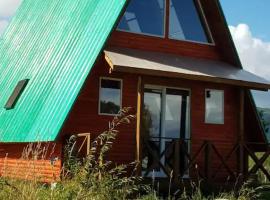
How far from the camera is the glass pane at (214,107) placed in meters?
15.9

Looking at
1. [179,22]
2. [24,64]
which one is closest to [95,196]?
[179,22]

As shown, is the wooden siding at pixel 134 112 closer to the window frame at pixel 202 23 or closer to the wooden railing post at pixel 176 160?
the window frame at pixel 202 23

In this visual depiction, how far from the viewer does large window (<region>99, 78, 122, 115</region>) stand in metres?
14.4

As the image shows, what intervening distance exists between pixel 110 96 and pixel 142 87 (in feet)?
5.30

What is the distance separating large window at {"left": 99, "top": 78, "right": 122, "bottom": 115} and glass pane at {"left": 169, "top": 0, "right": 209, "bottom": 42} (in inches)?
91.6

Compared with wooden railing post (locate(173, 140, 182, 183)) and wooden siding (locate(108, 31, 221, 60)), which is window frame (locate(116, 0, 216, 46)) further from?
wooden railing post (locate(173, 140, 182, 183))

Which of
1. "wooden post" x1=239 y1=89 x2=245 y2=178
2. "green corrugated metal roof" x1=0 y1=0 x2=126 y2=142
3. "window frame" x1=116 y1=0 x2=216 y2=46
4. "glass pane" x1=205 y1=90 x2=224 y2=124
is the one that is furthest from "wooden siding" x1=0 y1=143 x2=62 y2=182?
"wooden post" x1=239 y1=89 x2=245 y2=178

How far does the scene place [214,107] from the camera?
16.1m

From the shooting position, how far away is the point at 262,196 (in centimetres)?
1412

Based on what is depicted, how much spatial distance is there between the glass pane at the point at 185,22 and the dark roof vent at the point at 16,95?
431 centimetres

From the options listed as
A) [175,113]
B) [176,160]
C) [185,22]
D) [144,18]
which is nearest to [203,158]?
[175,113]

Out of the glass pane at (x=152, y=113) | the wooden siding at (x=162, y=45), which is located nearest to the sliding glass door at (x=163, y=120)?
the glass pane at (x=152, y=113)

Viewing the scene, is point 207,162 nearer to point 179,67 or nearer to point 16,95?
point 179,67

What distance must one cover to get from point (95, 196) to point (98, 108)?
7.22 metres
